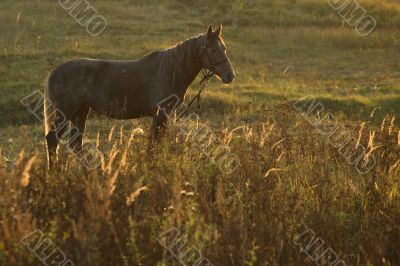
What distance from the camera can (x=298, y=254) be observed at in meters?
5.11

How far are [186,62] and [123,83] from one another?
3.18 feet

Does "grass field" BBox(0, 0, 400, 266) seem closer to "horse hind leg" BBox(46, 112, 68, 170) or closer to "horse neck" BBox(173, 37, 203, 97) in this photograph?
"horse hind leg" BBox(46, 112, 68, 170)

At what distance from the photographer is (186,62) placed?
8742mm

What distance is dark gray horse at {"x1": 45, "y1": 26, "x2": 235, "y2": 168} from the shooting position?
28.7 feet

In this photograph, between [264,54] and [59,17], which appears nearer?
[264,54]

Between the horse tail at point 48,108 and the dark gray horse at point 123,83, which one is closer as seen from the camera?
the dark gray horse at point 123,83

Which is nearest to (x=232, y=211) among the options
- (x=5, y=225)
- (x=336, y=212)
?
(x=336, y=212)

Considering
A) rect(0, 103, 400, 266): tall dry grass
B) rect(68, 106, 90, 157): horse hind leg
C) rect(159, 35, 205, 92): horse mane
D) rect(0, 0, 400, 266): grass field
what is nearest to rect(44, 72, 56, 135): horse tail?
rect(68, 106, 90, 157): horse hind leg

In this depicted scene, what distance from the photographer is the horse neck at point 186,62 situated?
8.72 m

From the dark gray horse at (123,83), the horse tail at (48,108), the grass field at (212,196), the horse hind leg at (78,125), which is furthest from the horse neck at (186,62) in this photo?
the horse tail at (48,108)

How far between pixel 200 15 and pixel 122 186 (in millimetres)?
25825

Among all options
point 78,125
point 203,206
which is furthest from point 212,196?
point 78,125

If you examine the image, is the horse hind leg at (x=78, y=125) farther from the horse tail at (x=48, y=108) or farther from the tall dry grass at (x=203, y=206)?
the tall dry grass at (x=203, y=206)

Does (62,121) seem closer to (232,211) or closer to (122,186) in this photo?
(122,186)
